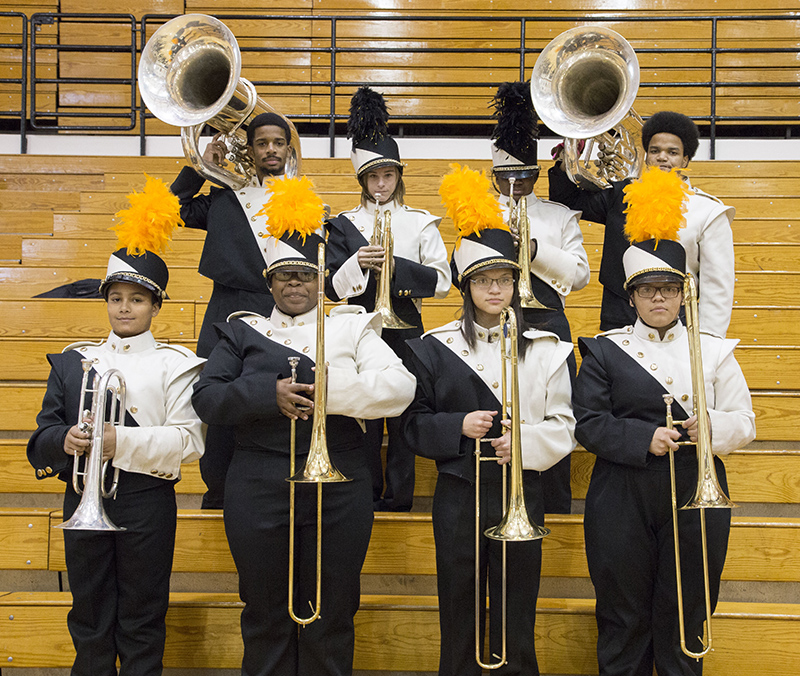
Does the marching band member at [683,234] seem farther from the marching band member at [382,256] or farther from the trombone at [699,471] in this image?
the marching band member at [382,256]

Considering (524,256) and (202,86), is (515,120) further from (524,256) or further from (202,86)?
(202,86)

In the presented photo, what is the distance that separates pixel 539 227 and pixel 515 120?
1.57ft

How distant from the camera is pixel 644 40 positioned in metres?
7.96

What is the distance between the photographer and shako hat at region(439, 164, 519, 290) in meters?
3.12

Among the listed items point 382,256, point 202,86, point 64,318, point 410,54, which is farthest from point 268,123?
point 410,54

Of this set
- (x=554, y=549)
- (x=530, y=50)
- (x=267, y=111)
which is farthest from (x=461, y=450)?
(x=530, y=50)

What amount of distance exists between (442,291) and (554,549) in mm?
1183

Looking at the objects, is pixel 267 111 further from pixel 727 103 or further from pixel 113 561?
pixel 727 103

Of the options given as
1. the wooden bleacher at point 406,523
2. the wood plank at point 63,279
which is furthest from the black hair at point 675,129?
the wood plank at point 63,279

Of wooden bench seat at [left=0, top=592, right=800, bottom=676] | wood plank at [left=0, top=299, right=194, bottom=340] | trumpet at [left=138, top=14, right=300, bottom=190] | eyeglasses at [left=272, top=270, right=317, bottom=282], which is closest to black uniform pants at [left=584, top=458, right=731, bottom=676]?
wooden bench seat at [left=0, top=592, right=800, bottom=676]

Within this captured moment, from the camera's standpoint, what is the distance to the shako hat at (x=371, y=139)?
3.98 m

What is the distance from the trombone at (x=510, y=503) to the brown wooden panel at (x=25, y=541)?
1.90 metres

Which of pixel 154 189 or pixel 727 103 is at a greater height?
pixel 727 103

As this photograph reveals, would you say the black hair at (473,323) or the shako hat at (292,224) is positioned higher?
the shako hat at (292,224)
